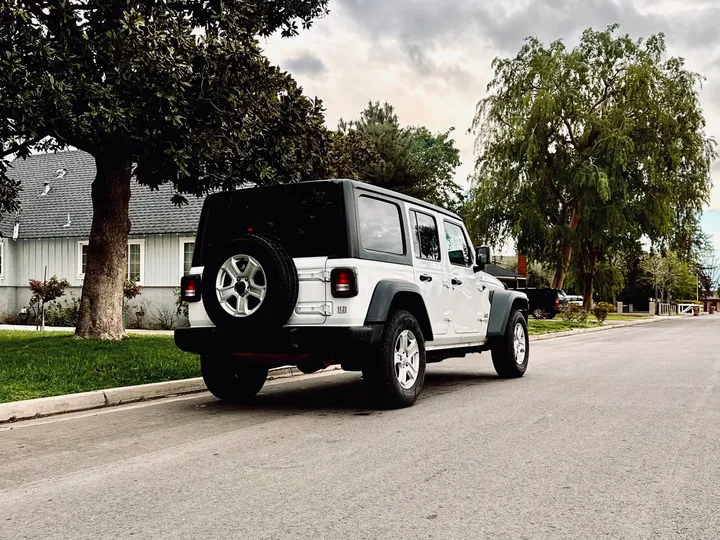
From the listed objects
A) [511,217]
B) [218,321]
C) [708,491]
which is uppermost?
[511,217]

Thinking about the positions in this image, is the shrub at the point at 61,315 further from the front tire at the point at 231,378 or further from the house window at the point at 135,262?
the front tire at the point at 231,378

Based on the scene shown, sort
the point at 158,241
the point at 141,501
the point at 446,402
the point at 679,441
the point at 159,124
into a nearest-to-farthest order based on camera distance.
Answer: the point at 141,501
the point at 679,441
the point at 446,402
the point at 159,124
the point at 158,241

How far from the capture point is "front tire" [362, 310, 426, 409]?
8.04m

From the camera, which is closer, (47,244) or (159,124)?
(159,124)

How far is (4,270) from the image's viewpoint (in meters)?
28.7

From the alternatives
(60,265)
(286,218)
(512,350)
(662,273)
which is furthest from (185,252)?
(662,273)

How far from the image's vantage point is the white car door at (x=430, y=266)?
905cm

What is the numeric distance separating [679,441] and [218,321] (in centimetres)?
436

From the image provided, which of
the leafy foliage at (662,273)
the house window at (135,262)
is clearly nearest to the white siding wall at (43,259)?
the house window at (135,262)

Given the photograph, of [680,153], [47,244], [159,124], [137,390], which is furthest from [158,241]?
[680,153]

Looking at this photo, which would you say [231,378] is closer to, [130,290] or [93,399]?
[93,399]

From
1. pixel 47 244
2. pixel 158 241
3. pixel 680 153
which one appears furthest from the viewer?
pixel 680 153

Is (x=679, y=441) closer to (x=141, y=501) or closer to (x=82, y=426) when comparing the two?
(x=141, y=501)

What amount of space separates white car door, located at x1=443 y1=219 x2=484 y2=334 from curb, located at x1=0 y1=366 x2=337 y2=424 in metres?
3.39
